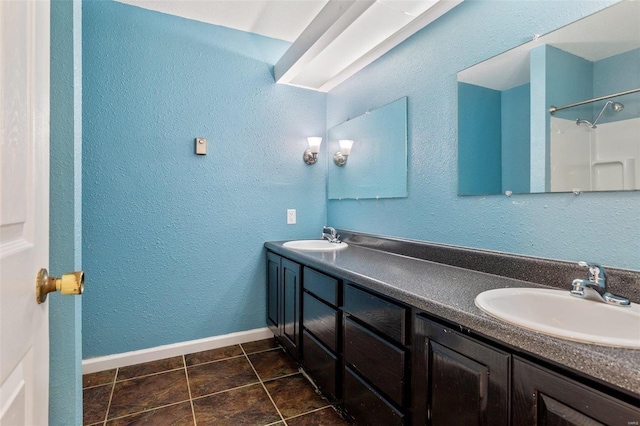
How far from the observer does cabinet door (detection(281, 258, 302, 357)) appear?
1933 millimetres

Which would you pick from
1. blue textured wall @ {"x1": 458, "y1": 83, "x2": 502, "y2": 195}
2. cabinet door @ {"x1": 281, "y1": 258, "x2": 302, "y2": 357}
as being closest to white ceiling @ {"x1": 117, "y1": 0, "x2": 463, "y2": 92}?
blue textured wall @ {"x1": 458, "y1": 83, "x2": 502, "y2": 195}

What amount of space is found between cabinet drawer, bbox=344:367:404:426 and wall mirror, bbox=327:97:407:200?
107 centimetres

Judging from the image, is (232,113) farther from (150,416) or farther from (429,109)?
(150,416)

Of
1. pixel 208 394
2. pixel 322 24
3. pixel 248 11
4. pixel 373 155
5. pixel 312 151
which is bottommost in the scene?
pixel 208 394

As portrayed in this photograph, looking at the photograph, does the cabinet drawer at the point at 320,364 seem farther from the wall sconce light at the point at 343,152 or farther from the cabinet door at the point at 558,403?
the wall sconce light at the point at 343,152

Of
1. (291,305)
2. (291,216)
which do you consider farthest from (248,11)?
(291,305)

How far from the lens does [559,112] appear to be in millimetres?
1160

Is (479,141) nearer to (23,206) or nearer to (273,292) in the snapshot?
(23,206)

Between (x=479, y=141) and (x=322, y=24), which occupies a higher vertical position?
(x=322, y=24)

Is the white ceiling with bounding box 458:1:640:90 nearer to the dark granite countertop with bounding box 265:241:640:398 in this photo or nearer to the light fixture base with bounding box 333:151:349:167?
the dark granite countertop with bounding box 265:241:640:398

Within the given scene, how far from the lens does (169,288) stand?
2252 millimetres

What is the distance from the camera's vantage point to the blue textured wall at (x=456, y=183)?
1066 millimetres

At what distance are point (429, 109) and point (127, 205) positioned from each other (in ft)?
6.67

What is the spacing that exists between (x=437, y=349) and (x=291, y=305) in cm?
121
